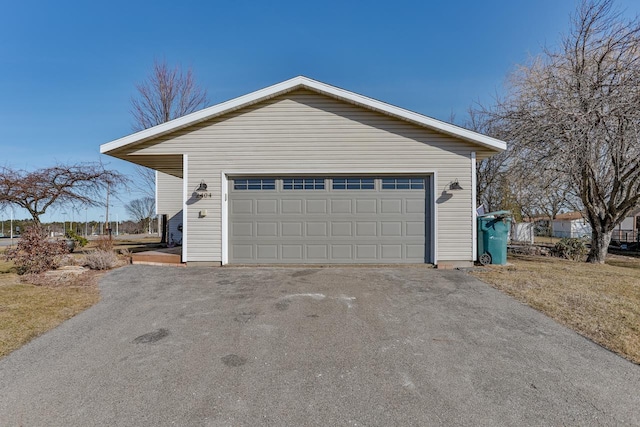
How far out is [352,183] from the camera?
300 inches

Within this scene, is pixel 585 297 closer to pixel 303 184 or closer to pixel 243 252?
pixel 303 184

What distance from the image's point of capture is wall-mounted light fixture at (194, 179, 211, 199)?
7.44 m

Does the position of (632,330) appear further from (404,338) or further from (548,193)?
(548,193)

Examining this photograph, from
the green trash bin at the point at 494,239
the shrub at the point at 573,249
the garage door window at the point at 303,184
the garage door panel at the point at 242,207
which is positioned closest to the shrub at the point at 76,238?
the garage door panel at the point at 242,207

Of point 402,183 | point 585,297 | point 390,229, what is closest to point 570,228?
point 402,183

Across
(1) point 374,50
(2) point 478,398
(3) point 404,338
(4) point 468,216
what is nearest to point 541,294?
(4) point 468,216

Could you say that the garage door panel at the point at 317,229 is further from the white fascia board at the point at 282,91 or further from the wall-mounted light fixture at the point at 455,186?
the wall-mounted light fixture at the point at 455,186

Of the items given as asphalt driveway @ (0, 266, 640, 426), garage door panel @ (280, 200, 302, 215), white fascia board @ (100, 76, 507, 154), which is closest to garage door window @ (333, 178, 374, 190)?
garage door panel @ (280, 200, 302, 215)

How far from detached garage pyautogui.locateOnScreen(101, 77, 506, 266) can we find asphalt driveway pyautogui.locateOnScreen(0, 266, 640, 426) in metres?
2.70

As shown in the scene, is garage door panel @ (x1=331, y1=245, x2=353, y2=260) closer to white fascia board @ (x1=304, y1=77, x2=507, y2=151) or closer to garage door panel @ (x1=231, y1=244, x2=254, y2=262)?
garage door panel @ (x1=231, y1=244, x2=254, y2=262)

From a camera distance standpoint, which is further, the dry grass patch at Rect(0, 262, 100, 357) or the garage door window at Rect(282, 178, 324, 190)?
the garage door window at Rect(282, 178, 324, 190)

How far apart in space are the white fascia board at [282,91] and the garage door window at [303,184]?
85.4 inches

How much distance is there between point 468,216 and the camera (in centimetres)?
748

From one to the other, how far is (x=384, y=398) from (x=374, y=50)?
1244 centimetres
